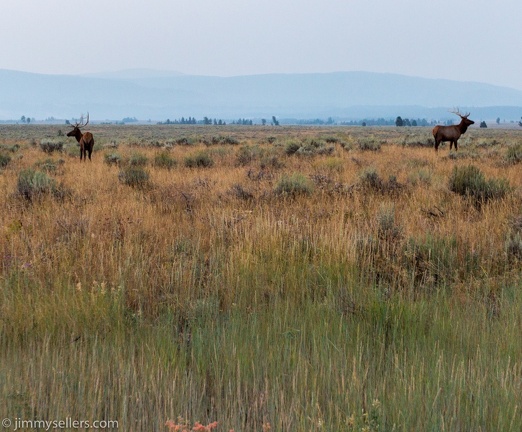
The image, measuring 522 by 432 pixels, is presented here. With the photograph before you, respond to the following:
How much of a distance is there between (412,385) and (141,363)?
1.56 metres

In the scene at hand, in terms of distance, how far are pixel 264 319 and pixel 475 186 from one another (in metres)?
6.88

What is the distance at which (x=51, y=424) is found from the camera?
2.64 metres

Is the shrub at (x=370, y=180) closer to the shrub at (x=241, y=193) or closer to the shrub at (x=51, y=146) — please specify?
the shrub at (x=241, y=193)

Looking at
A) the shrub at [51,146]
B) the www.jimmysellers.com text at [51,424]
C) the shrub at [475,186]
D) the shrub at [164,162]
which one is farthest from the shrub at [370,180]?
the shrub at [51,146]

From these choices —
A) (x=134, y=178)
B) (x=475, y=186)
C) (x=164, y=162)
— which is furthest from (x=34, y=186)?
(x=475, y=186)

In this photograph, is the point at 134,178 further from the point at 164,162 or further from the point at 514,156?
the point at 514,156

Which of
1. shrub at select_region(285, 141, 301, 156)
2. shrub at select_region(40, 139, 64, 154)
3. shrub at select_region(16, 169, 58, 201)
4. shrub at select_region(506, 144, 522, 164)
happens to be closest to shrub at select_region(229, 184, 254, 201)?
shrub at select_region(16, 169, 58, 201)

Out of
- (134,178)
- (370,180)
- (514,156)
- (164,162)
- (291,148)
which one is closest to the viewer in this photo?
(370,180)

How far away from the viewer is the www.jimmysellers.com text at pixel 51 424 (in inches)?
103

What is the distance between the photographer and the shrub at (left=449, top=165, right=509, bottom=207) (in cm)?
927

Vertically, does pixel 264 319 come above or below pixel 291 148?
below

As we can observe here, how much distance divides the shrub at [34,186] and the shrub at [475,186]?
292 inches

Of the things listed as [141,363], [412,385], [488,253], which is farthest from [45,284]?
[488,253]

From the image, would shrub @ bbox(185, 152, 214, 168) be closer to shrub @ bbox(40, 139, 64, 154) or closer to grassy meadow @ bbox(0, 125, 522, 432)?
grassy meadow @ bbox(0, 125, 522, 432)
